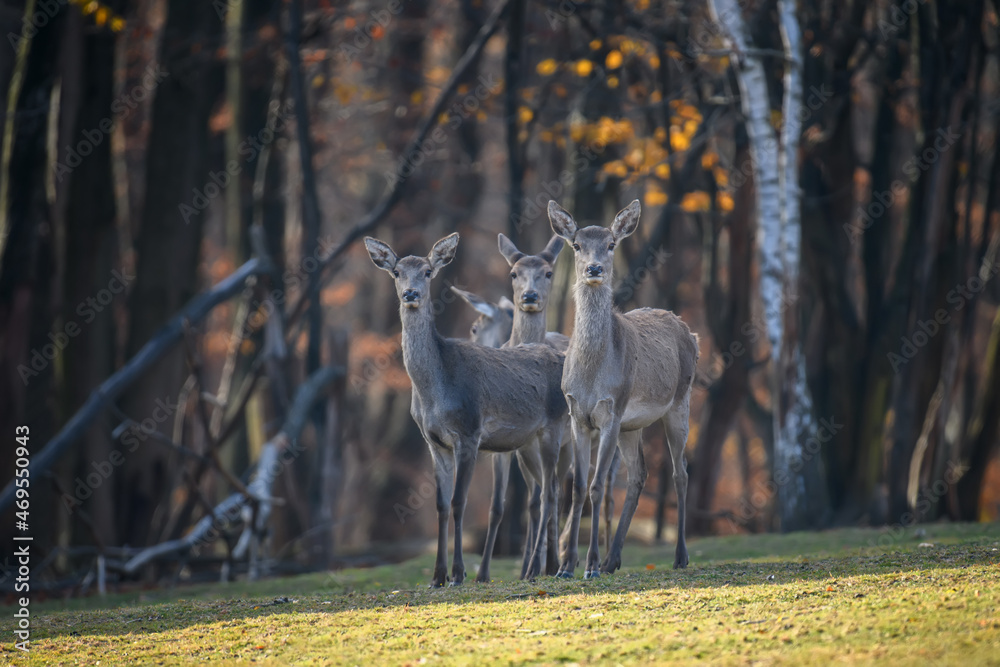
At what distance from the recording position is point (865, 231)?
19172mm

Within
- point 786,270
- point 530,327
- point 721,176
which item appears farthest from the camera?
point 721,176

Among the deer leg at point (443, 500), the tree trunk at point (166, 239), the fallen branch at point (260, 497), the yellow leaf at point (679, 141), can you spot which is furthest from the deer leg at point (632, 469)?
the tree trunk at point (166, 239)

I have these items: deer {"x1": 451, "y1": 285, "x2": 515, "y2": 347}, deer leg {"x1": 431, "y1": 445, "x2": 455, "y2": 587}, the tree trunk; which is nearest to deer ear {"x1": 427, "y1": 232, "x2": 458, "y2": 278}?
deer leg {"x1": 431, "y1": 445, "x2": 455, "y2": 587}

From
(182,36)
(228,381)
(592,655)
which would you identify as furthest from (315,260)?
(592,655)

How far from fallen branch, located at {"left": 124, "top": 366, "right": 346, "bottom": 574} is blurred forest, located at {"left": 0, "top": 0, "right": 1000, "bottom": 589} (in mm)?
48

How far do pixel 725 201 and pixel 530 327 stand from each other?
5.99 metres

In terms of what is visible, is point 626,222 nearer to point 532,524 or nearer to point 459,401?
point 459,401

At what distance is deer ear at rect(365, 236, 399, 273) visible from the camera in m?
11.4

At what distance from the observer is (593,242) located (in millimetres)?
11102

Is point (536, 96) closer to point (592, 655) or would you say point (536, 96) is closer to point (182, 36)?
point (182, 36)

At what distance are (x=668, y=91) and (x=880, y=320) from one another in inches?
200

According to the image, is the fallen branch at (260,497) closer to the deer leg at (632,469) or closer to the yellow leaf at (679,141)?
the deer leg at (632,469)

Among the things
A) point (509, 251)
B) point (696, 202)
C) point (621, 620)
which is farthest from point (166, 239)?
point (621, 620)

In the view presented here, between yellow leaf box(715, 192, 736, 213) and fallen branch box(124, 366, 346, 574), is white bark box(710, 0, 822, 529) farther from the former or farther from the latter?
fallen branch box(124, 366, 346, 574)
